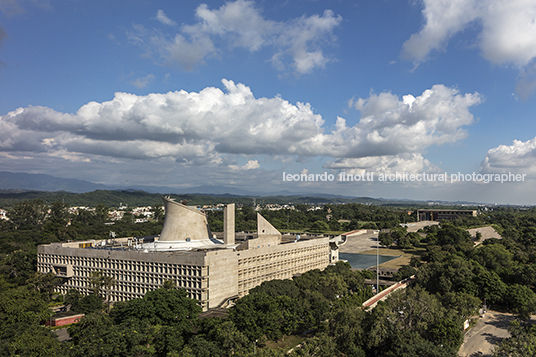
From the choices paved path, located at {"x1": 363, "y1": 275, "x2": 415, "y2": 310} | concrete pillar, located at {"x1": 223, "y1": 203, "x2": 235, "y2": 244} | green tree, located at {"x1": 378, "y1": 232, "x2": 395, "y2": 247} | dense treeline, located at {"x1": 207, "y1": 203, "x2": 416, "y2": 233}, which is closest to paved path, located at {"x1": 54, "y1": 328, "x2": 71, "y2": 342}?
concrete pillar, located at {"x1": 223, "y1": 203, "x2": 235, "y2": 244}

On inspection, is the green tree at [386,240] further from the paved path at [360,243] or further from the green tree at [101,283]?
the green tree at [101,283]

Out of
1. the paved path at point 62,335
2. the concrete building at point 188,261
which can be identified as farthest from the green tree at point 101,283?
the paved path at point 62,335

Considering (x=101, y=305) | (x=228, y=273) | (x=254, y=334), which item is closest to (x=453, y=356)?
(x=254, y=334)

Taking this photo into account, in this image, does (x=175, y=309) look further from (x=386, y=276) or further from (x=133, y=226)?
(x=133, y=226)

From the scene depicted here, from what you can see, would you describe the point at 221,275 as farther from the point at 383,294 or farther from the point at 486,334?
the point at 486,334

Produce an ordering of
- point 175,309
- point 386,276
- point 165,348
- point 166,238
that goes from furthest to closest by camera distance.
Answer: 1. point 386,276
2. point 166,238
3. point 175,309
4. point 165,348

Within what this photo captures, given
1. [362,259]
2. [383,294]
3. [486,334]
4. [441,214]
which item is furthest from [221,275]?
[441,214]

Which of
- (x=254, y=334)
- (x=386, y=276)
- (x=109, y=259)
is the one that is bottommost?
(x=386, y=276)
